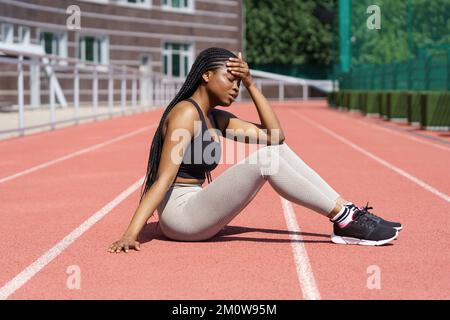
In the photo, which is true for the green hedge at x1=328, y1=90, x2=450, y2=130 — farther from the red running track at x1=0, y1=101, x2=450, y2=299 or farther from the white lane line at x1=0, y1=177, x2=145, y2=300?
the white lane line at x1=0, y1=177, x2=145, y2=300

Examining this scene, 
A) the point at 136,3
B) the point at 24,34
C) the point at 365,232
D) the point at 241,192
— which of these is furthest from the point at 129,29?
the point at 241,192

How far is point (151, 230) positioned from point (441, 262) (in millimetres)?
2591

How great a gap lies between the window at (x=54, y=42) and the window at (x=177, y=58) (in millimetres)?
12179

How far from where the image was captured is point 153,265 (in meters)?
6.27

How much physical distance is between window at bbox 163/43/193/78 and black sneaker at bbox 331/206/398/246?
52.6 meters

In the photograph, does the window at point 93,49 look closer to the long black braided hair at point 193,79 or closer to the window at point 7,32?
the window at point 7,32

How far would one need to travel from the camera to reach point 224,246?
707 cm

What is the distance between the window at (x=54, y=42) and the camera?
153ft

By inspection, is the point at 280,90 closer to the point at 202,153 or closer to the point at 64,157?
the point at 64,157

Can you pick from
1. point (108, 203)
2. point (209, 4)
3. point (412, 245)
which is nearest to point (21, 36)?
point (209, 4)

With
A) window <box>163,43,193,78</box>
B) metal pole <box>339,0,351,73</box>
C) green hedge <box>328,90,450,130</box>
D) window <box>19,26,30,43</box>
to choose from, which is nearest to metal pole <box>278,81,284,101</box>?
window <box>163,43,193,78</box>

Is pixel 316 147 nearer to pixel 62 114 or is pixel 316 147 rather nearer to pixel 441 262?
pixel 441 262
